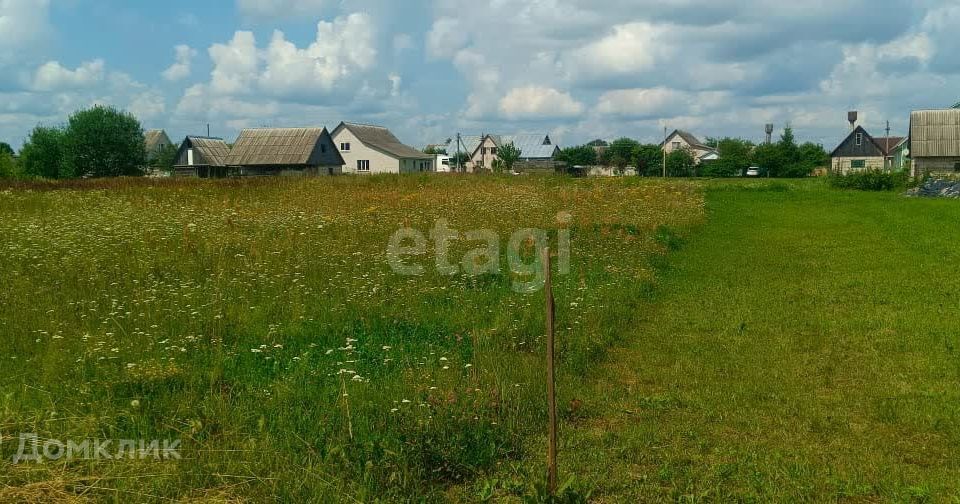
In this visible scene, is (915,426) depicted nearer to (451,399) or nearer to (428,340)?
(451,399)

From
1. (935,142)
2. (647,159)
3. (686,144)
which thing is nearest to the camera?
(935,142)

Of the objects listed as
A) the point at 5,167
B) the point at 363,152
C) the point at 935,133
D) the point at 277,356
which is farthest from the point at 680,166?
the point at 277,356

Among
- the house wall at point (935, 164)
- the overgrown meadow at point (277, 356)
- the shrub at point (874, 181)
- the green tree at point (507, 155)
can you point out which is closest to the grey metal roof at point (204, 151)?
the green tree at point (507, 155)

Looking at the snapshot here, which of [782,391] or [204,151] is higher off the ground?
[204,151]

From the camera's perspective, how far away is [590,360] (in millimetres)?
7301

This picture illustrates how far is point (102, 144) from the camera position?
203 ft

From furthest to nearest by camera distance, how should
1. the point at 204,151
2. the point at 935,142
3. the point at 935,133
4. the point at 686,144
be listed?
the point at 686,144
the point at 204,151
the point at 935,133
the point at 935,142

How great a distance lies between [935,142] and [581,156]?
4668cm

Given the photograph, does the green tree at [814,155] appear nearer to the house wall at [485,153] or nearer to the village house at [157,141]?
the house wall at [485,153]

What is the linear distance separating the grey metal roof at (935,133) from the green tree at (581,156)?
43.2m

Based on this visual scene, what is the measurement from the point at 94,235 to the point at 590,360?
10.3m

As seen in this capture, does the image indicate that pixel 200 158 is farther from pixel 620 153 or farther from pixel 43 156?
pixel 620 153

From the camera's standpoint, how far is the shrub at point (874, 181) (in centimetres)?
4134

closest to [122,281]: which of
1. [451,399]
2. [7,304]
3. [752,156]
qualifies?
[7,304]
